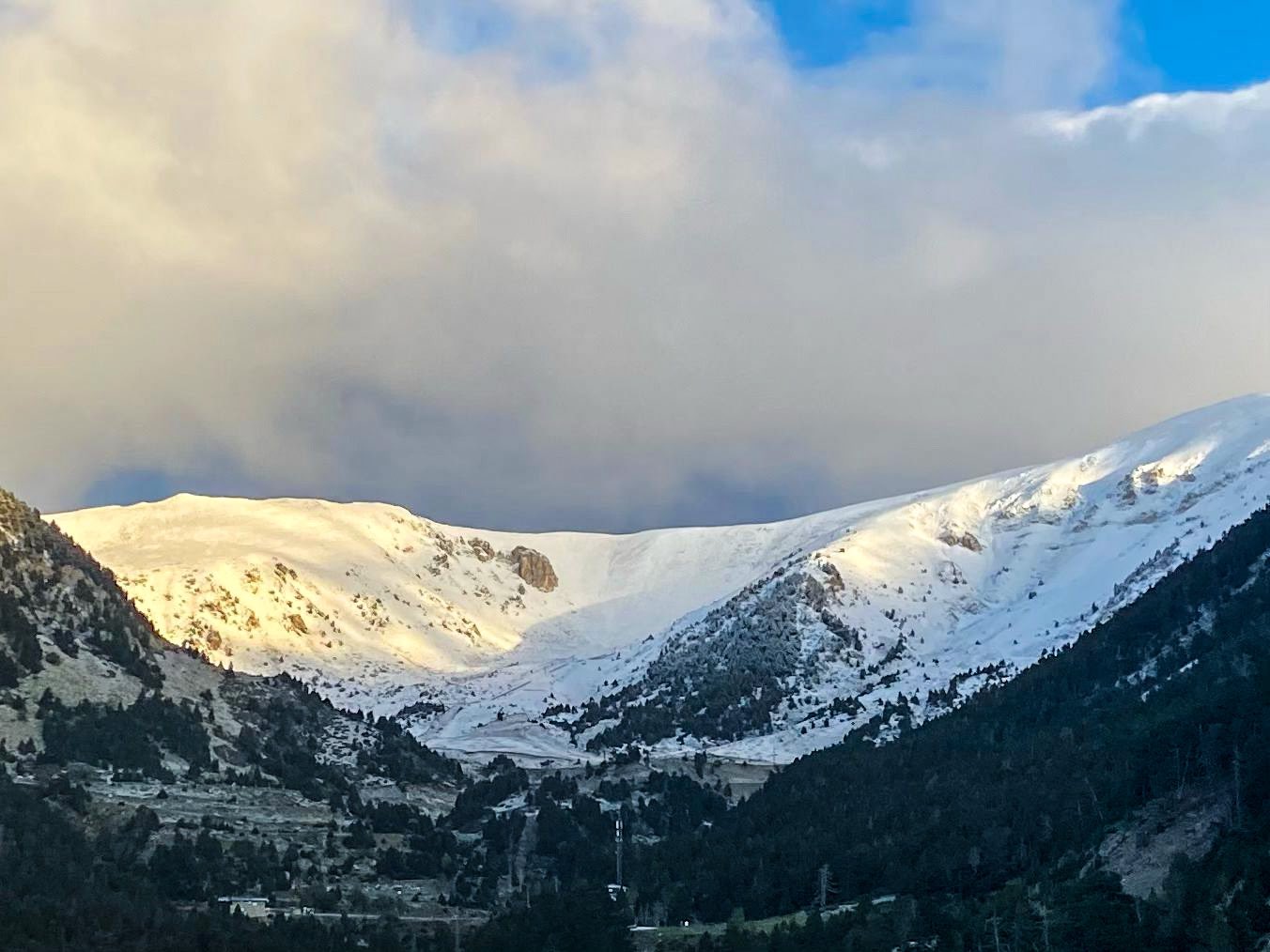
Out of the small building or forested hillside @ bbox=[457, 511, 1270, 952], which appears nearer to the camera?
forested hillside @ bbox=[457, 511, 1270, 952]

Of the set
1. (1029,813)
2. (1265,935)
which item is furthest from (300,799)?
(1265,935)

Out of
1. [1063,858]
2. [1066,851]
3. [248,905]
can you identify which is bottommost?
[1063,858]

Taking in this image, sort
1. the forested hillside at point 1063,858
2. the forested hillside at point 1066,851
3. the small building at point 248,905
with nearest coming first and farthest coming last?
the forested hillside at point 1066,851
the forested hillside at point 1063,858
the small building at point 248,905

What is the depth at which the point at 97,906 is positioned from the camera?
462 ft

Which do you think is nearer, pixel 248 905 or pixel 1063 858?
pixel 1063 858

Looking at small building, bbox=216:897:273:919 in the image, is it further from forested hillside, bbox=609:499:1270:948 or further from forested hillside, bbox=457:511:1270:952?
forested hillside, bbox=609:499:1270:948

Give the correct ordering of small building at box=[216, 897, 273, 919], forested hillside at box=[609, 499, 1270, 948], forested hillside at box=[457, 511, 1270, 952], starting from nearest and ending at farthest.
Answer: forested hillside at box=[609, 499, 1270, 948] → forested hillside at box=[457, 511, 1270, 952] → small building at box=[216, 897, 273, 919]

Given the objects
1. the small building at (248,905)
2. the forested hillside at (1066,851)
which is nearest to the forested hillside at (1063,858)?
the forested hillside at (1066,851)

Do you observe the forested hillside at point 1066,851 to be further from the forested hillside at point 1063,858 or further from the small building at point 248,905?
the small building at point 248,905

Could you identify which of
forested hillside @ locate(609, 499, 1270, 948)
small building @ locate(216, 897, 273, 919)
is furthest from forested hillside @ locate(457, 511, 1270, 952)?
small building @ locate(216, 897, 273, 919)

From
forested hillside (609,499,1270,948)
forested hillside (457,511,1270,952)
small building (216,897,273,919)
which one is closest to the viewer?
forested hillside (609,499,1270,948)

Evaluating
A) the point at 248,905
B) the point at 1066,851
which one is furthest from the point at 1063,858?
the point at 248,905

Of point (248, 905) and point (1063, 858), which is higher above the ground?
point (248, 905)

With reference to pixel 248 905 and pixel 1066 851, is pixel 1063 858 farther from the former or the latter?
pixel 248 905
